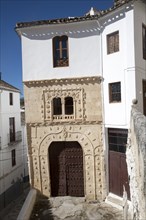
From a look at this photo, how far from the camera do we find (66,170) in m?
12.5

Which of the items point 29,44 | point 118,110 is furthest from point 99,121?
point 29,44

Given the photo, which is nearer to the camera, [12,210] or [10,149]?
[12,210]

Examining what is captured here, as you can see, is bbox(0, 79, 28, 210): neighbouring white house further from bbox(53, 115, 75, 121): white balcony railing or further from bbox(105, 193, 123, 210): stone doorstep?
bbox(105, 193, 123, 210): stone doorstep

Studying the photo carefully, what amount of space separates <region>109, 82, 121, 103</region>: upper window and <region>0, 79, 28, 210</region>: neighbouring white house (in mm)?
11677

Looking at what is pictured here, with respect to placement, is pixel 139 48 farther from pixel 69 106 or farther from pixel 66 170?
pixel 66 170

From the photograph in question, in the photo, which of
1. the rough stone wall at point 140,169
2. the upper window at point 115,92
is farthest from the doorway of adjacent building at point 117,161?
the rough stone wall at point 140,169

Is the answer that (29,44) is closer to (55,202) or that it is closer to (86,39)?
(86,39)

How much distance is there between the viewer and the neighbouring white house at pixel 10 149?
789 inches

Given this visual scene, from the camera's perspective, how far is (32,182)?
40.9 ft

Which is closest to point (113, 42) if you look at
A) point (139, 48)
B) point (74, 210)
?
point (139, 48)

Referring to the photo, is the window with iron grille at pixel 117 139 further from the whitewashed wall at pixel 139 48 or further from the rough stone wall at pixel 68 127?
the whitewashed wall at pixel 139 48

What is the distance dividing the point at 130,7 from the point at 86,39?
259 centimetres

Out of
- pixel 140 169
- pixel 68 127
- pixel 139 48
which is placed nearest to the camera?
pixel 140 169

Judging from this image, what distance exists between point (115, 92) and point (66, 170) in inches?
188
